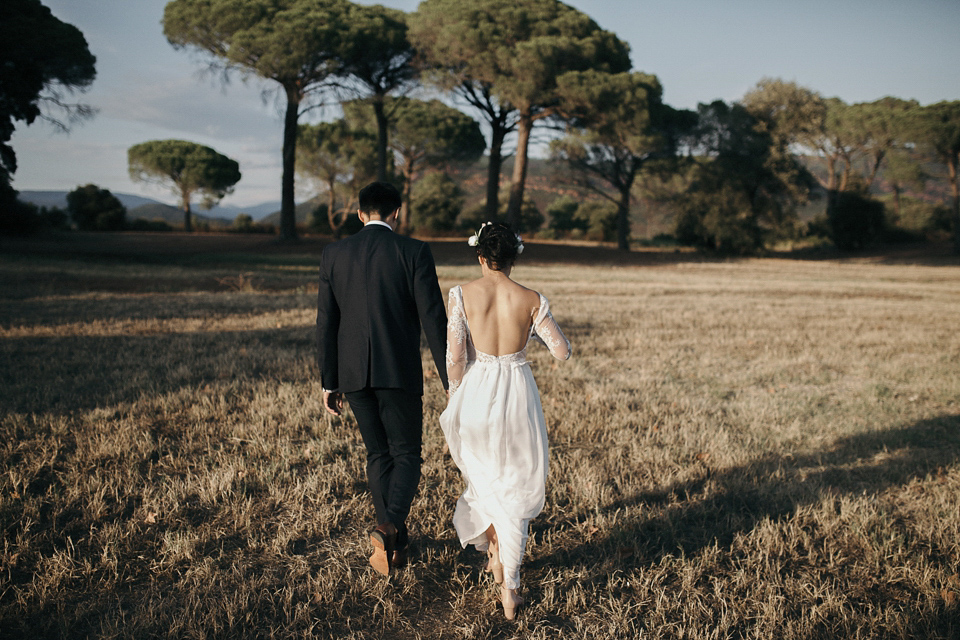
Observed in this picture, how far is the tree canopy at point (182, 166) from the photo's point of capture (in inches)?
1965

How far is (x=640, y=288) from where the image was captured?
1769 cm

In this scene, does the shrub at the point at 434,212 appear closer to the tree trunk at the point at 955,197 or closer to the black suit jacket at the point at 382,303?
the tree trunk at the point at 955,197

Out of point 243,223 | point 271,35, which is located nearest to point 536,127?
point 271,35

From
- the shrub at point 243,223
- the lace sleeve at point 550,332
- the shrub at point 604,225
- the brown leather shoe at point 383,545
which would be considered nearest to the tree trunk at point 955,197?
the shrub at point 604,225

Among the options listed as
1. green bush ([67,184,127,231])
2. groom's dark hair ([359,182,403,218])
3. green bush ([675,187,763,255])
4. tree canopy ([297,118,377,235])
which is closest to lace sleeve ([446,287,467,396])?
groom's dark hair ([359,182,403,218])

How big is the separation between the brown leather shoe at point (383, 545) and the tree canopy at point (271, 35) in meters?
28.3

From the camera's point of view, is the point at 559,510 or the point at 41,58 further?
the point at 41,58

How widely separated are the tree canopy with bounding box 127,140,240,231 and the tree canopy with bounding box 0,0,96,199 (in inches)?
1105

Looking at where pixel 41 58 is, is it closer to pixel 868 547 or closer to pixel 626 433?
pixel 626 433

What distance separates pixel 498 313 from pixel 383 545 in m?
1.38

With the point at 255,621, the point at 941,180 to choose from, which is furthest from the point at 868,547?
the point at 941,180

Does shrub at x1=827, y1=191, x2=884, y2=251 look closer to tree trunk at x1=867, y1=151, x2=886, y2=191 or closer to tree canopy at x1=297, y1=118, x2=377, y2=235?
tree trunk at x1=867, y1=151, x2=886, y2=191

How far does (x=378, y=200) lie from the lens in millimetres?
2746

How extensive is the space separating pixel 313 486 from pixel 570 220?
195 ft
